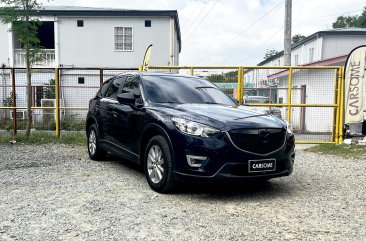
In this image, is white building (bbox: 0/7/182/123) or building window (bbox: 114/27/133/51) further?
building window (bbox: 114/27/133/51)

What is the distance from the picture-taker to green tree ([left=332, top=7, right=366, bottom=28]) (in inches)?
2409

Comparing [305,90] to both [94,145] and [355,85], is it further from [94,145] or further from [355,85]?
[94,145]

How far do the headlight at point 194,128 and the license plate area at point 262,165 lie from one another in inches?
24.7

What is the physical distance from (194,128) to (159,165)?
0.80m

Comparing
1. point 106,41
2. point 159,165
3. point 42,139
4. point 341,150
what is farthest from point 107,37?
point 159,165

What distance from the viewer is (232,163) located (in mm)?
4617

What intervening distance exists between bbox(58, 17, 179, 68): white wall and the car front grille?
53.3ft

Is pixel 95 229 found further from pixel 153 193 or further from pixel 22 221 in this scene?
pixel 153 193

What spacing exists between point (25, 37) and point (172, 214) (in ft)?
26.5

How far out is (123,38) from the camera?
67.3ft

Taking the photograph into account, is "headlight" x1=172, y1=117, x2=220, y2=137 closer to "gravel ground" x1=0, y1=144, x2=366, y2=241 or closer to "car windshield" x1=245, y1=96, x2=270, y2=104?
"gravel ground" x1=0, y1=144, x2=366, y2=241

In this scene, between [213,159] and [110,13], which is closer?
[213,159]

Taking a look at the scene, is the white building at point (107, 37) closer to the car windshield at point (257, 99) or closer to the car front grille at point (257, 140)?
the car windshield at point (257, 99)

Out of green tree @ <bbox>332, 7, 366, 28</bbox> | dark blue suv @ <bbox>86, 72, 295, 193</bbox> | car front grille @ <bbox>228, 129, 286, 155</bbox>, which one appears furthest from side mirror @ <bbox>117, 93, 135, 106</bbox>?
green tree @ <bbox>332, 7, 366, 28</bbox>
